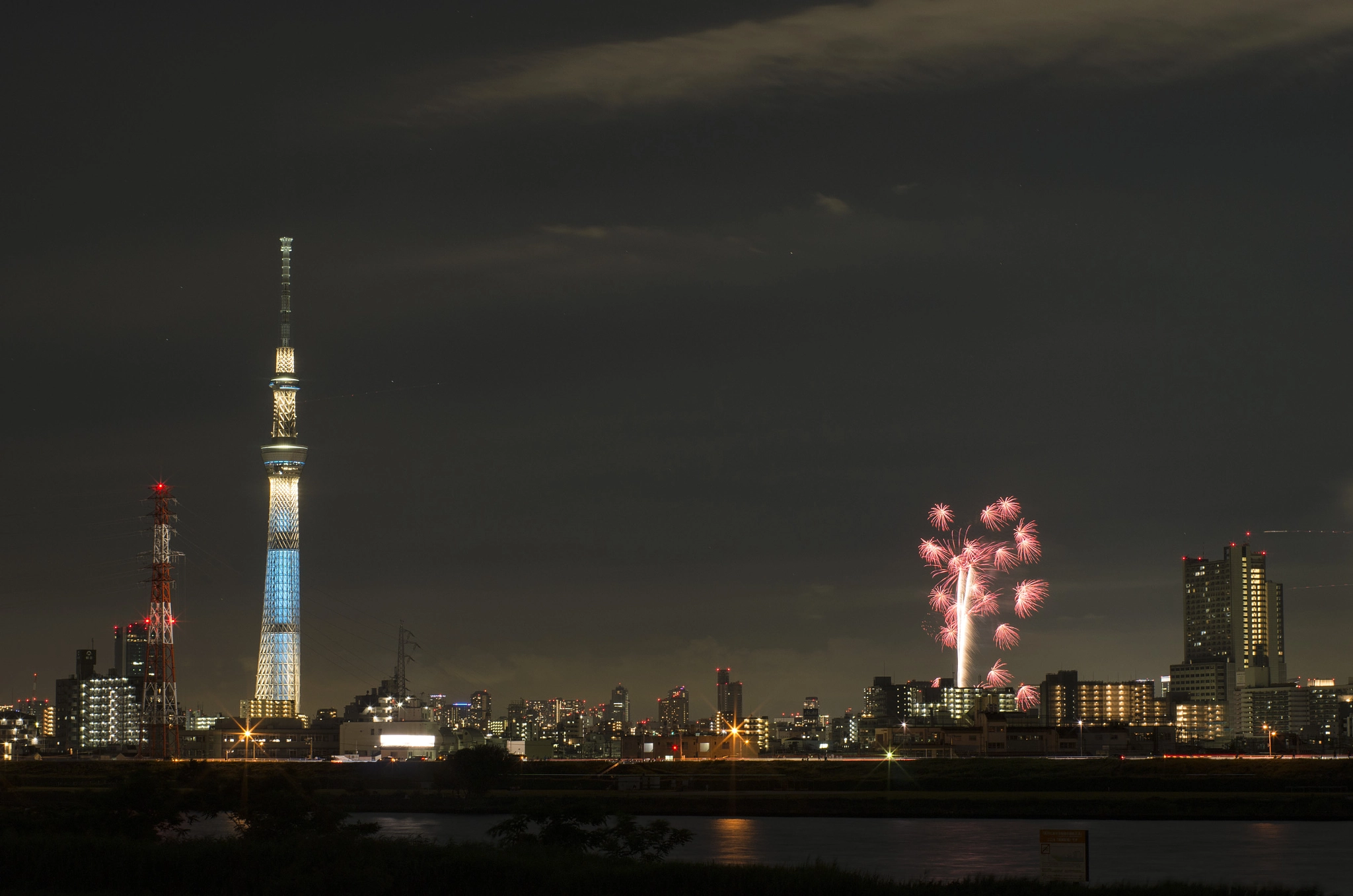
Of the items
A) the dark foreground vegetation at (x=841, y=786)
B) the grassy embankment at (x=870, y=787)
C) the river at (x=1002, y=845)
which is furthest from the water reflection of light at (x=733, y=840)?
the dark foreground vegetation at (x=841, y=786)

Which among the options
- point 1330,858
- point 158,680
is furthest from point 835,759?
point 1330,858

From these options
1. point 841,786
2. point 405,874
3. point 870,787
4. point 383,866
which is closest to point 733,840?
point 405,874

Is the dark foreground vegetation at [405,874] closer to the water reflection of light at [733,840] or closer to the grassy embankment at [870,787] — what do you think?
the water reflection of light at [733,840]

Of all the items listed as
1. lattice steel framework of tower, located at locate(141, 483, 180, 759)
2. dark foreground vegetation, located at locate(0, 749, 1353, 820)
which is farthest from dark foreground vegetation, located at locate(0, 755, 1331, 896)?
lattice steel framework of tower, located at locate(141, 483, 180, 759)

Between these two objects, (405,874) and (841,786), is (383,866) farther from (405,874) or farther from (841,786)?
(841,786)

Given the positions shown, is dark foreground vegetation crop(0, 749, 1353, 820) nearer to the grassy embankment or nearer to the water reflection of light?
the grassy embankment

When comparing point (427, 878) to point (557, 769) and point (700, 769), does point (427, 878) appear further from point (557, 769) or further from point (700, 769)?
point (557, 769)

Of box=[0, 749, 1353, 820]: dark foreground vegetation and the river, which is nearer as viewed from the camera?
the river
